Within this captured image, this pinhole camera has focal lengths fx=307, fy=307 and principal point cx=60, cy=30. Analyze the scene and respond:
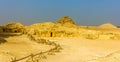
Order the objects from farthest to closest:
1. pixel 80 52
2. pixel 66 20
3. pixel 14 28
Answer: pixel 66 20 < pixel 14 28 < pixel 80 52

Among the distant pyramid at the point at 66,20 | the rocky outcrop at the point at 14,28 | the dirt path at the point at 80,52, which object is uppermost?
the distant pyramid at the point at 66,20

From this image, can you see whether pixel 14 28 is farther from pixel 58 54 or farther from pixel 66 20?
pixel 58 54

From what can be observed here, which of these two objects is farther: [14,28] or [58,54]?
[14,28]

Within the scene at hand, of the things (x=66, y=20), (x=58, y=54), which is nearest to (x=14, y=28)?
(x=66, y=20)

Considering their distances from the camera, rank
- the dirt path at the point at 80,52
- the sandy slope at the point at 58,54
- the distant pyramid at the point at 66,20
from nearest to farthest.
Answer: the sandy slope at the point at 58,54
the dirt path at the point at 80,52
the distant pyramid at the point at 66,20

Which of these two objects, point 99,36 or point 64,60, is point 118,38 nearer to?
point 99,36

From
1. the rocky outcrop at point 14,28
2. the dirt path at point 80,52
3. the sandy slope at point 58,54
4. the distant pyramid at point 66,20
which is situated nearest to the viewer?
the sandy slope at point 58,54

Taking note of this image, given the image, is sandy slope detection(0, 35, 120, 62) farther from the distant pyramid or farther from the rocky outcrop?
the distant pyramid

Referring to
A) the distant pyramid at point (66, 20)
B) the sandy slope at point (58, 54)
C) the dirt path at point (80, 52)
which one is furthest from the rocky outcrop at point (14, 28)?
the sandy slope at point (58, 54)

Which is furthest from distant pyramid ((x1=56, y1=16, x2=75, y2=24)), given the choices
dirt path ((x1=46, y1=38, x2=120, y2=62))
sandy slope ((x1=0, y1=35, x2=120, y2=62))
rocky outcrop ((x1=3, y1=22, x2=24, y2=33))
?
sandy slope ((x1=0, y1=35, x2=120, y2=62))

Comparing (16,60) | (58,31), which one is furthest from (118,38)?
(16,60)

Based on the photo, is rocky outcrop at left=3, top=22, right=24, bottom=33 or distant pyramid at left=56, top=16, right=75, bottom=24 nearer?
rocky outcrop at left=3, top=22, right=24, bottom=33

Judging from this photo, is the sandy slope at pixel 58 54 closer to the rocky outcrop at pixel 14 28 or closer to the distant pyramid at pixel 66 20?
the rocky outcrop at pixel 14 28

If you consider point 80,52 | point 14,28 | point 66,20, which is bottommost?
point 80,52
